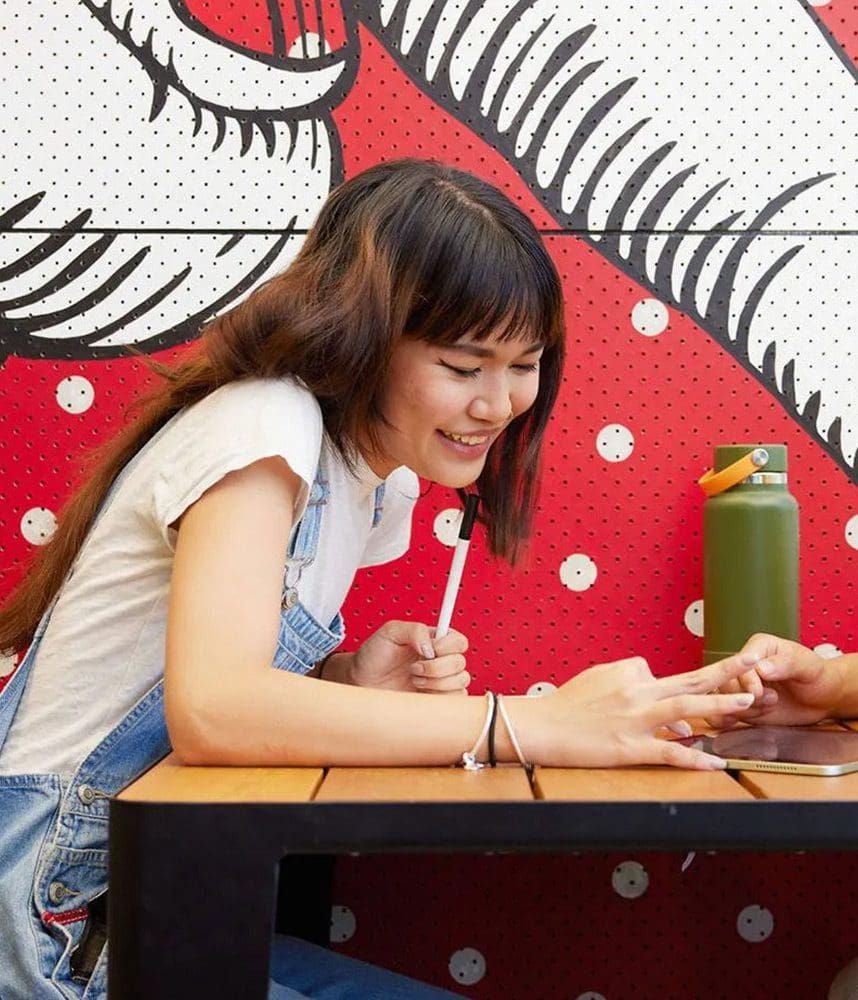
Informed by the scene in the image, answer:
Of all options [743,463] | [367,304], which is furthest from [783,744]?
[743,463]

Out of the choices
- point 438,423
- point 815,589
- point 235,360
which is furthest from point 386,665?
point 815,589

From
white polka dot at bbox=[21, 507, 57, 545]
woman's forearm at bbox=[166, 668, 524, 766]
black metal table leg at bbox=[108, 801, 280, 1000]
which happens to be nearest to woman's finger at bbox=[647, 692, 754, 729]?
woman's forearm at bbox=[166, 668, 524, 766]

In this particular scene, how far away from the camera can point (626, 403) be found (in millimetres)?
2027

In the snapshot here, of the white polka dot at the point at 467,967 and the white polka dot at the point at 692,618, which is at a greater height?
the white polka dot at the point at 692,618

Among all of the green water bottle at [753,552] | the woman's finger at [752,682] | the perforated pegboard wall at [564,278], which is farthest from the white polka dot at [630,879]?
the woman's finger at [752,682]

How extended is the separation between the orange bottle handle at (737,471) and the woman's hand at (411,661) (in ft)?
1.82

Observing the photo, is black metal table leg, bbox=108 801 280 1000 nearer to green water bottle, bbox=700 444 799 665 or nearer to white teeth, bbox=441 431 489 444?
white teeth, bbox=441 431 489 444

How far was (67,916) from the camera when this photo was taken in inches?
45.2

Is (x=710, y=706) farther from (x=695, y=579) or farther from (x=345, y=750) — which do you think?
(x=695, y=579)

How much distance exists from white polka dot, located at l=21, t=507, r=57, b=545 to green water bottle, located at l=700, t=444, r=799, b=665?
107cm

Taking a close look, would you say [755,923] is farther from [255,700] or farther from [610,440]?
[255,700]

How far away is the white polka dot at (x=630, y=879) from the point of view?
79.7 inches

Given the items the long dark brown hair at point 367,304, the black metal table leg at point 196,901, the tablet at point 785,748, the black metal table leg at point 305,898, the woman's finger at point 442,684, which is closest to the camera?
the black metal table leg at point 196,901

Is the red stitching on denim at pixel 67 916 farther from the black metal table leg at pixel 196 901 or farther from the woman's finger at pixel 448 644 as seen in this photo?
the woman's finger at pixel 448 644
